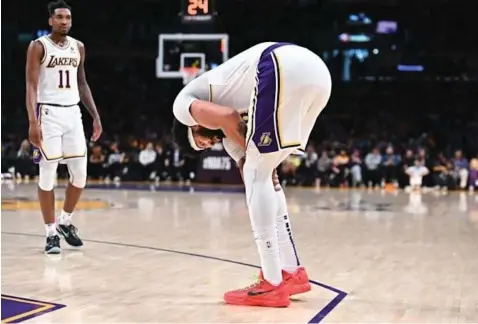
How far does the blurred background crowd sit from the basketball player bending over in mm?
16259

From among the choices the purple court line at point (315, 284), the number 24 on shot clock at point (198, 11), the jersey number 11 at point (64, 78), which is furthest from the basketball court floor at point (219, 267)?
the number 24 on shot clock at point (198, 11)

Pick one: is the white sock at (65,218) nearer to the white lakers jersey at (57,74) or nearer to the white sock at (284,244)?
the white lakers jersey at (57,74)

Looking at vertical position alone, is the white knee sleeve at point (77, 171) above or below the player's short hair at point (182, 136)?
below

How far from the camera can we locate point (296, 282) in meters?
4.00

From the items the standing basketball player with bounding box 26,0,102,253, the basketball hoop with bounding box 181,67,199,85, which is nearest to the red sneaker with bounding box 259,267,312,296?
the standing basketball player with bounding box 26,0,102,253

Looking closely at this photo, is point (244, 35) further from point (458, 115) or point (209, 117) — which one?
point (209, 117)

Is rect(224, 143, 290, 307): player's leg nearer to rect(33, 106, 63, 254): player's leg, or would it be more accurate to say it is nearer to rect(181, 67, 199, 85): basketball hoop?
rect(33, 106, 63, 254): player's leg

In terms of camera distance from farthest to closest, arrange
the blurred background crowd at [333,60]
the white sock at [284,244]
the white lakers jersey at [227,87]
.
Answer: the blurred background crowd at [333,60] → the white sock at [284,244] → the white lakers jersey at [227,87]

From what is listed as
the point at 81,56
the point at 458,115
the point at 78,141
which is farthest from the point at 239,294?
the point at 458,115

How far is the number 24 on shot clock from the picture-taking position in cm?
1576

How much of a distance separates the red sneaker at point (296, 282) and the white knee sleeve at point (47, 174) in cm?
235

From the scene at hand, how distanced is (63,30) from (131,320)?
9.50 feet

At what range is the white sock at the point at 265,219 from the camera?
3725 millimetres

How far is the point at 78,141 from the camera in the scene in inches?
226
